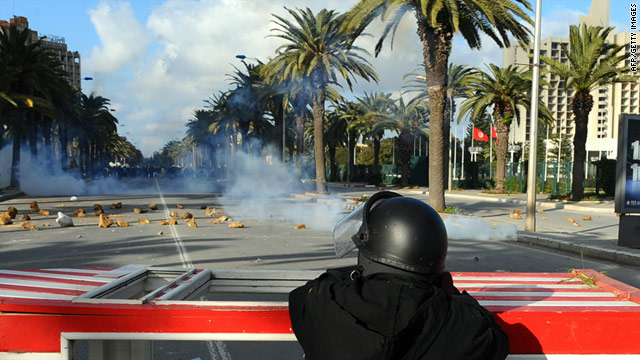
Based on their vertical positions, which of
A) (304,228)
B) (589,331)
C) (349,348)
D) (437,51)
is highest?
(437,51)

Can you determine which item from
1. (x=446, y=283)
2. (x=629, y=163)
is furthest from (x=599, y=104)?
(x=446, y=283)

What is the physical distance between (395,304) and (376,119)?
45190mm

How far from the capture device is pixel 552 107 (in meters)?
141

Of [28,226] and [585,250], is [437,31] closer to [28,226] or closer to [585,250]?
[585,250]

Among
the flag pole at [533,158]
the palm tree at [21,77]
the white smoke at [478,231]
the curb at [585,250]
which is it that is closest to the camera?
the curb at [585,250]

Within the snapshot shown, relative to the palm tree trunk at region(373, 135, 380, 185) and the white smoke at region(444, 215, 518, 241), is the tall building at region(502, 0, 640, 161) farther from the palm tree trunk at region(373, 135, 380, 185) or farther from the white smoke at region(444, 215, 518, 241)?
the white smoke at region(444, 215, 518, 241)

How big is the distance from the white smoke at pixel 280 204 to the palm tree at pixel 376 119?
877 centimetres

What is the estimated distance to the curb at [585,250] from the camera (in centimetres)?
919

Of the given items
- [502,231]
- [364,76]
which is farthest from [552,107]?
[502,231]

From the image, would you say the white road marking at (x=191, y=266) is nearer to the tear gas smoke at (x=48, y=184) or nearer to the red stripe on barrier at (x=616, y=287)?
the red stripe on barrier at (x=616, y=287)

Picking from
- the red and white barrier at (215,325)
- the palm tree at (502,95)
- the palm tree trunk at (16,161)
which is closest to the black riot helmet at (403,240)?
the red and white barrier at (215,325)

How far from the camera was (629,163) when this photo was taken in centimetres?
1004

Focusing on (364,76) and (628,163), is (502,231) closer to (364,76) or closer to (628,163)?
(628,163)

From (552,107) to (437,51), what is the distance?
141 metres
